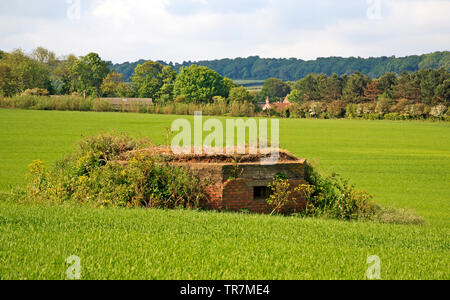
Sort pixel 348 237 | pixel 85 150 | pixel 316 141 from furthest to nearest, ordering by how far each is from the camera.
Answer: pixel 316 141 → pixel 85 150 → pixel 348 237

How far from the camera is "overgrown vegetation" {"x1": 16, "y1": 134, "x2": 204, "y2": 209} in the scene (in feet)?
33.2

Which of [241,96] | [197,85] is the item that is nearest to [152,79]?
[197,85]

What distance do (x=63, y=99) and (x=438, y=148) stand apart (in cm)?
4545

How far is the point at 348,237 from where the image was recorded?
7785mm

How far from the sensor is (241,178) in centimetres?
1030

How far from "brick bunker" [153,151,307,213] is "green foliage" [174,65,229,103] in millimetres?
80877

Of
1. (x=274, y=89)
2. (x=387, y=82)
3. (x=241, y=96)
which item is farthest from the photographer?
(x=274, y=89)

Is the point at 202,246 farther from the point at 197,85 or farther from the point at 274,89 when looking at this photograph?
the point at 274,89

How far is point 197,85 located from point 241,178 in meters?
Result: 84.5

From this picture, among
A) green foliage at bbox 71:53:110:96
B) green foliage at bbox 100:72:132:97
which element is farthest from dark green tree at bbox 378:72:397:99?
green foliage at bbox 71:53:110:96

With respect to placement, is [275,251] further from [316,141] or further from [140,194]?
[316,141]

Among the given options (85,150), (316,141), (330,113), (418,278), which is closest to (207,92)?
(330,113)

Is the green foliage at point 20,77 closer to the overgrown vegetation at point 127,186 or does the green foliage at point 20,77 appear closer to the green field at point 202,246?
the overgrown vegetation at point 127,186

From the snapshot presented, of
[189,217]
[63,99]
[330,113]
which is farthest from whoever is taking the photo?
[330,113]
